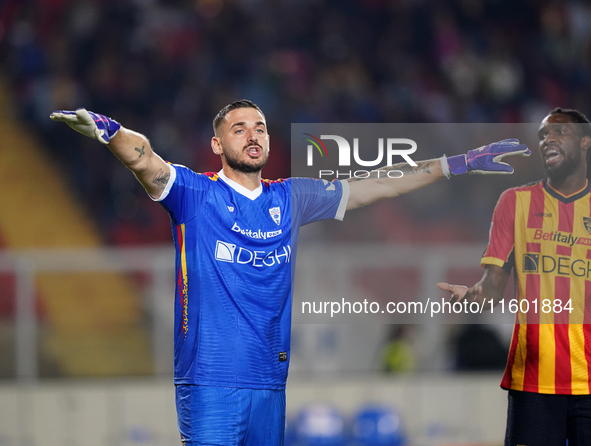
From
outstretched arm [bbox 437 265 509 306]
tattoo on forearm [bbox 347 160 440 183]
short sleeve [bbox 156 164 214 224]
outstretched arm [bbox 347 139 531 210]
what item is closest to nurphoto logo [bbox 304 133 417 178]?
tattoo on forearm [bbox 347 160 440 183]

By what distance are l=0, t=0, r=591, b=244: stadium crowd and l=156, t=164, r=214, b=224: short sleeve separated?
553 centimetres

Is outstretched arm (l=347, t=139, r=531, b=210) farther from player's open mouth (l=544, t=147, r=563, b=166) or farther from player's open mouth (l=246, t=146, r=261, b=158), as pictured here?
player's open mouth (l=246, t=146, r=261, b=158)

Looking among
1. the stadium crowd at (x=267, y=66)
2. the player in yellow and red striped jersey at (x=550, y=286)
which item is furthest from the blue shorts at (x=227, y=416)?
the stadium crowd at (x=267, y=66)

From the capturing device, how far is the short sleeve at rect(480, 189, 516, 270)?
4441mm

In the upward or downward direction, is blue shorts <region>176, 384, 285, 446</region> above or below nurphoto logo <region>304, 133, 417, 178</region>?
below

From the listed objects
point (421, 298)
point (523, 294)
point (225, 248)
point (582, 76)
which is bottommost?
point (421, 298)

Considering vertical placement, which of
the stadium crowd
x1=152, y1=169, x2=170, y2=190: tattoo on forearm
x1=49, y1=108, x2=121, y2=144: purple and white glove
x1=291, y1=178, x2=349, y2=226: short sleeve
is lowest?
x1=291, y1=178, x2=349, y2=226: short sleeve

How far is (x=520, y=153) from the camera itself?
459 cm

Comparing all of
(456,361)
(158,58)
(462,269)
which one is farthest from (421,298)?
(158,58)

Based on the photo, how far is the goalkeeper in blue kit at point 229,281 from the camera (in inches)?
156

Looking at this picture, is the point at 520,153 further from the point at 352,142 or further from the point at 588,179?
the point at 352,142

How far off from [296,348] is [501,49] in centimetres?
647

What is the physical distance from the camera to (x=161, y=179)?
13.2 ft

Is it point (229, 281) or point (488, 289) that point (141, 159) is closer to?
point (229, 281)
